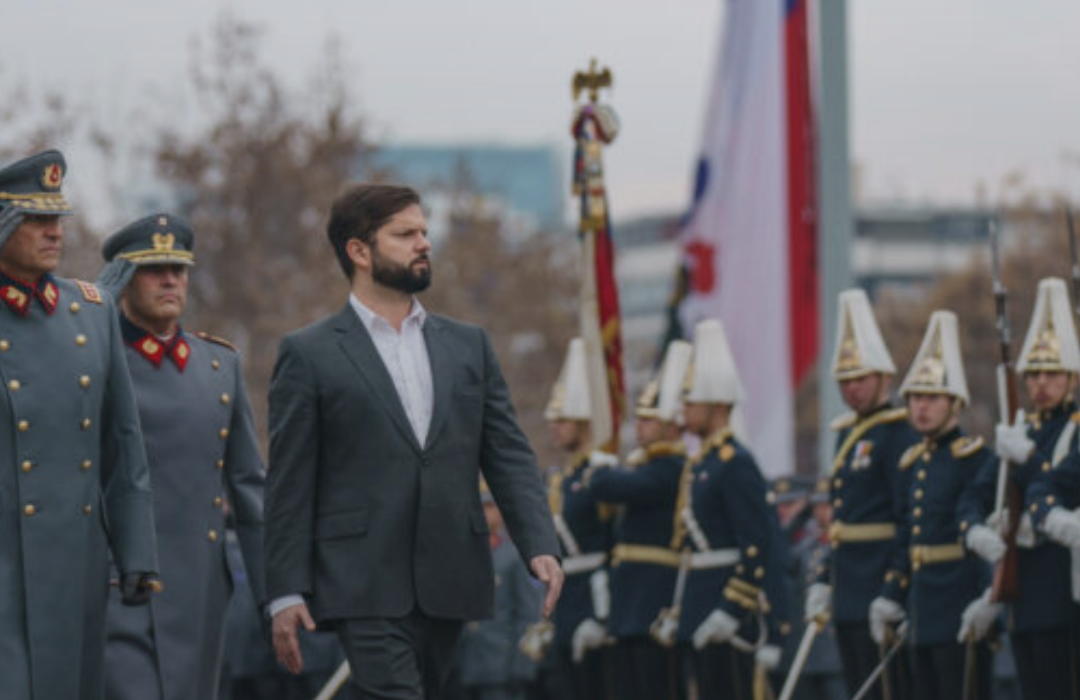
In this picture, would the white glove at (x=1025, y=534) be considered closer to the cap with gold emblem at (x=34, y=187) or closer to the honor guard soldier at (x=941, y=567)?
the honor guard soldier at (x=941, y=567)

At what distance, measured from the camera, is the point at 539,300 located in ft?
149

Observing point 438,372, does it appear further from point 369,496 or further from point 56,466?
point 56,466

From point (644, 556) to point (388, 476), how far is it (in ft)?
19.5

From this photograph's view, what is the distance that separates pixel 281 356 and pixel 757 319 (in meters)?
10.7

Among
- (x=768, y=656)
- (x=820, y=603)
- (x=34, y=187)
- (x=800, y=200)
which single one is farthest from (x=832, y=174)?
(x=34, y=187)

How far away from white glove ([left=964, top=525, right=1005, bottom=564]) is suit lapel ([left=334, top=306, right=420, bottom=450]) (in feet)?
12.8

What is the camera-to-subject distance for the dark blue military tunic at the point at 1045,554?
37.7 ft

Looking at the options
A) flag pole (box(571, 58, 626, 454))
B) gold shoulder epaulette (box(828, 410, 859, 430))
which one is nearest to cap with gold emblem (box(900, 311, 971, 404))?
gold shoulder epaulette (box(828, 410, 859, 430))

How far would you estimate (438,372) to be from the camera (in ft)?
28.0

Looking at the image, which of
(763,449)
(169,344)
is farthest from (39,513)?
(763,449)

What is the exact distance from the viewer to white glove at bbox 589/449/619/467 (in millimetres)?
13977

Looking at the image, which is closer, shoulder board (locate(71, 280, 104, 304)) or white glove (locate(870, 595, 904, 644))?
shoulder board (locate(71, 280, 104, 304))

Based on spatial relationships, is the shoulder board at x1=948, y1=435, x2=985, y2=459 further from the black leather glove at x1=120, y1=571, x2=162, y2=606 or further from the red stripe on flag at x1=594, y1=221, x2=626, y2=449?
the black leather glove at x1=120, y1=571, x2=162, y2=606

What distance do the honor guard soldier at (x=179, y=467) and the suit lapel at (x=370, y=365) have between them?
1069 mm
